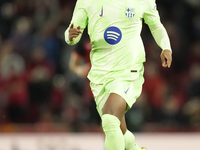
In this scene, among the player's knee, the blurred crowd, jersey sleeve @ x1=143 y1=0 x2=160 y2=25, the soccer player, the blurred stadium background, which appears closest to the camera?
the player's knee

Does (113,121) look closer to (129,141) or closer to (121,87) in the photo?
(121,87)

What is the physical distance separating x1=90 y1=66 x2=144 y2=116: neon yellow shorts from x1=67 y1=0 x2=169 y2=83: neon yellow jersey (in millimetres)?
67

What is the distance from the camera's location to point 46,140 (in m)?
5.93

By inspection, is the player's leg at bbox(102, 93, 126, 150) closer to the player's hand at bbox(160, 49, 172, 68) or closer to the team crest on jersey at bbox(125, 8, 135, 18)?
the player's hand at bbox(160, 49, 172, 68)

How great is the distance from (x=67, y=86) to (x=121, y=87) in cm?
381

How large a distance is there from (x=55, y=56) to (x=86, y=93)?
3.89 ft

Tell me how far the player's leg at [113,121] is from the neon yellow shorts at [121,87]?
7cm

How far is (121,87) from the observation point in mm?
3701

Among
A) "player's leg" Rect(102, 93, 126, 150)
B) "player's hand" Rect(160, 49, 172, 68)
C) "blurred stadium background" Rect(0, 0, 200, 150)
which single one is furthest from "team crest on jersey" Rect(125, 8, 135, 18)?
"blurred stadium background" Rect(0, 0, 200, 150)

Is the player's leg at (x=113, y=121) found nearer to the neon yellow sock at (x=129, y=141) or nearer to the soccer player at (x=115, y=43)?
the soccer player at (x=115, y=43)

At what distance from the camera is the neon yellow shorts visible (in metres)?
3.69

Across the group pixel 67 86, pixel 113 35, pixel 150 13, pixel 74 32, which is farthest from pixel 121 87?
pixel 67 86

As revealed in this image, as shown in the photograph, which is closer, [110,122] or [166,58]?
[110,122]

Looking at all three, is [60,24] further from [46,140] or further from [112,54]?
[112,54]
